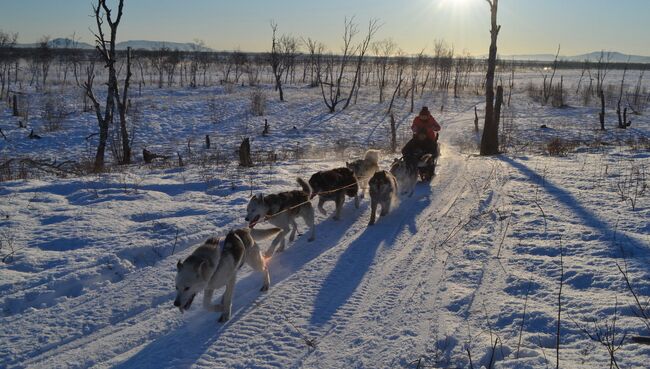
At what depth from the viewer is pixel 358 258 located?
590cm

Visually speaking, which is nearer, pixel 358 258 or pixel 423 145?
pixel 358 258

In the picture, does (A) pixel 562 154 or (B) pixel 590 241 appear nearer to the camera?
(B) pixel 590 241

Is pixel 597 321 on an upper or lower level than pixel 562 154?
lower

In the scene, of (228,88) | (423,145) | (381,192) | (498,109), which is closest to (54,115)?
(228,88)

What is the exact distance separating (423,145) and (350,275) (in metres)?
6.14

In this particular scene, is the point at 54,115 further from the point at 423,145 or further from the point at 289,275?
the point at 289,275

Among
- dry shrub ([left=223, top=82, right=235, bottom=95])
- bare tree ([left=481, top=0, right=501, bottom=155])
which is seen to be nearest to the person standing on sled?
bare tree ([left=481, top=0, right=501, bottom=155])

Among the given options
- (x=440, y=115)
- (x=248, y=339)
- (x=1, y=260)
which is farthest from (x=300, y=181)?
(x=440, y=115)

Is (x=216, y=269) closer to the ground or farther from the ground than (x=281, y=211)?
closer to the ground

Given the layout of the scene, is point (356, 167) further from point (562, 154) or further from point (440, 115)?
point (440, 115)

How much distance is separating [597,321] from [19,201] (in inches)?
331

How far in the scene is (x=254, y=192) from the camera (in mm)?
8805

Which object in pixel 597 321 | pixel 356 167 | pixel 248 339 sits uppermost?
pixel 356 167

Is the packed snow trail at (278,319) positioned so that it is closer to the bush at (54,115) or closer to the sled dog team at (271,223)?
the sled dog team at (271,223)
